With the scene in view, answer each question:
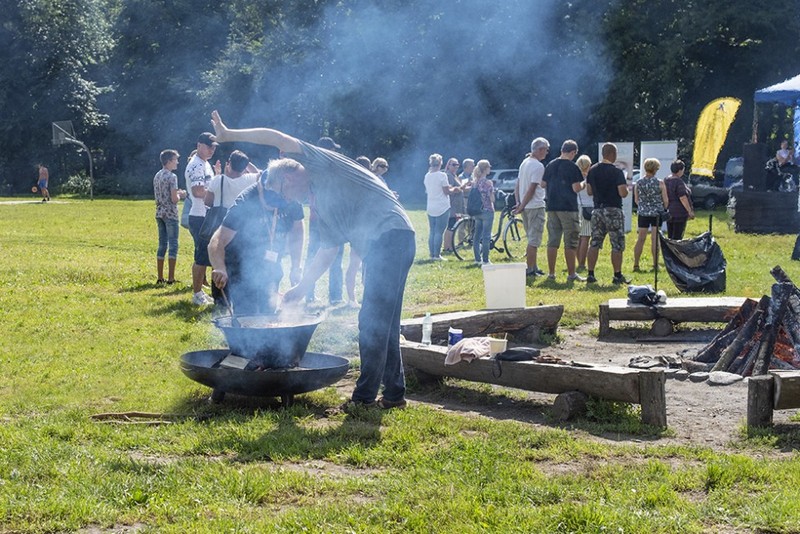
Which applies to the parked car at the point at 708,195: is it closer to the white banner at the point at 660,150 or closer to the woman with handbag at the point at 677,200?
the white banner at the point at 660,150

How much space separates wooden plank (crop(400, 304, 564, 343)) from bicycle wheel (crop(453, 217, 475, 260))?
706 centimetres

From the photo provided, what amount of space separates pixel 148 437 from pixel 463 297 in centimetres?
640

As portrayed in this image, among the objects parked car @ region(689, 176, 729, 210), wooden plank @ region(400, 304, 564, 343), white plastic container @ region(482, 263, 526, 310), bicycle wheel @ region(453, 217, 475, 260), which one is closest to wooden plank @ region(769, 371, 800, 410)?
wooden plank @ region(400, 304, 564, 343)

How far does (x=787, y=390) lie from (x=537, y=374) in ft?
4.89

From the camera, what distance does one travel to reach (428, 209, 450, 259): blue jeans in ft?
49.6

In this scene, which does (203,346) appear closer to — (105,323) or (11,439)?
(105,323)

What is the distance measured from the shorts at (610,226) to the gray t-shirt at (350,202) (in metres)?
6.84

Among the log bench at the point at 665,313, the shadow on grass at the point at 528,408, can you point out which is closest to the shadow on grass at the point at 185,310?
the shadow on grass at the point at 528,408

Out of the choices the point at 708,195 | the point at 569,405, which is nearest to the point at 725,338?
the point at 569,405

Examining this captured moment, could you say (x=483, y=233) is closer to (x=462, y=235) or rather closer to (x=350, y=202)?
(x=462, y=235)

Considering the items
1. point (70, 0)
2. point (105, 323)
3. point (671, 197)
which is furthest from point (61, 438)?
point (70, 0)

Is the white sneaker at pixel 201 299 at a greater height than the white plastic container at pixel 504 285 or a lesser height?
lesser

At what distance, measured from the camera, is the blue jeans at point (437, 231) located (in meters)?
15.1

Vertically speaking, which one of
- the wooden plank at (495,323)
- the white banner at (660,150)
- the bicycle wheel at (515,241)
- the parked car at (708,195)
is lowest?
the wooden plank at (495,323)
